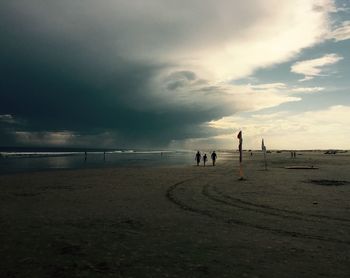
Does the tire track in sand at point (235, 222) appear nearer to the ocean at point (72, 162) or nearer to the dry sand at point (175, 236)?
the dry sand at point (175, 236)

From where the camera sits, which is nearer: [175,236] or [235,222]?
[175,236]

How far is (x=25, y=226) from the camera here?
12.6m

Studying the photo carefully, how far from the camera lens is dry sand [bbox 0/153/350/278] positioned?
8234 millimetres

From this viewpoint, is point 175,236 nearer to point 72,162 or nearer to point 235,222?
point 235,222

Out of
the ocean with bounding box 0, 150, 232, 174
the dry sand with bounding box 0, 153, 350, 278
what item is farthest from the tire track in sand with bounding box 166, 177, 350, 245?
the ocean with bounding box 0, 150, 232, 174

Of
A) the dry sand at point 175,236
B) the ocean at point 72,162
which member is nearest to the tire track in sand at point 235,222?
the dry sand at point 175,236

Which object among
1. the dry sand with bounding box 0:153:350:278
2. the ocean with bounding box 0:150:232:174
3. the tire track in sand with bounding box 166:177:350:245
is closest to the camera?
the dry sand with bounding box 0:153:350:278

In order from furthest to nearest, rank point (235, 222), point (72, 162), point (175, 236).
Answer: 1. point (72, 162)
2. point (235, 222)
3. point (175, 236)

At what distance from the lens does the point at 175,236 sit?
1127cm

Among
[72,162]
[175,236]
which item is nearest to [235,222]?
[175,236]

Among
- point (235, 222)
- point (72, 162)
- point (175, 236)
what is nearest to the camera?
point (175, 236)

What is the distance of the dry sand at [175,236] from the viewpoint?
8234 millimetres

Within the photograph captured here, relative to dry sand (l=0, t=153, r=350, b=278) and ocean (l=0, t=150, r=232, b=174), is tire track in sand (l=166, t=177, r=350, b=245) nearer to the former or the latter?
dry sand (l=0, t=153, r=350, b=278)

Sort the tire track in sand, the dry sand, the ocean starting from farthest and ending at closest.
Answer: the ocean < the tire track in sand < the dry sand
